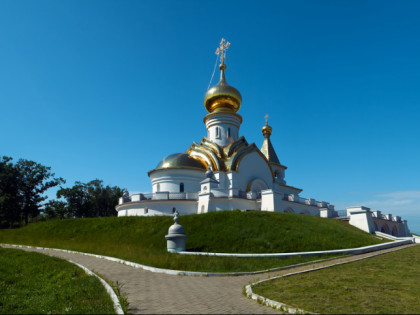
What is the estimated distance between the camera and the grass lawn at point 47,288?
6.12 m

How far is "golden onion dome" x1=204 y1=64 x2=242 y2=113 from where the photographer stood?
1265 inches

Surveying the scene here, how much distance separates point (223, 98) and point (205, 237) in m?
19.8

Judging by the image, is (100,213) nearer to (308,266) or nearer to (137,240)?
(137,240)

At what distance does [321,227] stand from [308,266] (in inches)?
304

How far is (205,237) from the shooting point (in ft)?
50.4

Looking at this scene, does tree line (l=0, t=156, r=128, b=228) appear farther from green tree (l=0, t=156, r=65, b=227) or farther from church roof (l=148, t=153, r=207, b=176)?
church roof (l=148, t=153, r=207, b=176)

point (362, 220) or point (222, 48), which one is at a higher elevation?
point (222, 48)

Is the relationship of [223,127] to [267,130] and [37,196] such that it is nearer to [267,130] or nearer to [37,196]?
[267,130]

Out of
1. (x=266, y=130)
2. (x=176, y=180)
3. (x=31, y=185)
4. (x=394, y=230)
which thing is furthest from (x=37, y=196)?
(x=394, y=230)

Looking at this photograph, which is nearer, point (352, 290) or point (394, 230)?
point (352, 290)

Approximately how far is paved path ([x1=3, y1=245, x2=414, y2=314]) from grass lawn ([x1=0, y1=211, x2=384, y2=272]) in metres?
1.12


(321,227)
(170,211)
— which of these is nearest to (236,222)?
(321,227)

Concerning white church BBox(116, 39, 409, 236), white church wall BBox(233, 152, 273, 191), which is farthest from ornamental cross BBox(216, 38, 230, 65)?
white church wall BBox(233, 152, 273, 191)

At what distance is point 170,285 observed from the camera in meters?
7.72
